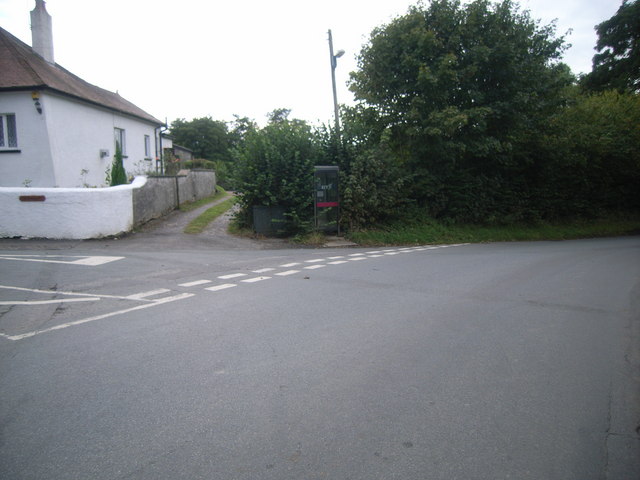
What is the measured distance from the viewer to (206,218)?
16.9 m

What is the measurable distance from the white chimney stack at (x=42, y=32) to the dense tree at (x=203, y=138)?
4611 centimetres

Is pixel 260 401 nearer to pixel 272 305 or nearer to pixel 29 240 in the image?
pixel 272 305

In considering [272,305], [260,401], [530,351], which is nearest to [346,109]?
[272,305]

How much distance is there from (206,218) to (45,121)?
7089 mm

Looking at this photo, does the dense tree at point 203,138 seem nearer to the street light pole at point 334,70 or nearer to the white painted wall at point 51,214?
the street light pole at point 334,70

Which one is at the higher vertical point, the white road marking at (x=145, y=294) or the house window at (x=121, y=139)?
the house window at (x=121, y=139)

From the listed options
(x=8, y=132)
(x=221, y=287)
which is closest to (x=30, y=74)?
(x=8, y=132)

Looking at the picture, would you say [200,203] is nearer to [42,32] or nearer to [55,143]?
[55,143]

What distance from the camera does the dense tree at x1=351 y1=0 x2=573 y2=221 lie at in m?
16.3

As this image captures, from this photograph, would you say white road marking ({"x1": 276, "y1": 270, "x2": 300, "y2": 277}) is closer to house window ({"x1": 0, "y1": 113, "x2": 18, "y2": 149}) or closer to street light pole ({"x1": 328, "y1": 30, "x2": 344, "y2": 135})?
street light pole ({"x1": 328, "y1": 30, "x2": 344, "y2": 135})

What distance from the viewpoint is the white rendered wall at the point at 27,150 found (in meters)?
17.0

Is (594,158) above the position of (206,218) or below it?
above

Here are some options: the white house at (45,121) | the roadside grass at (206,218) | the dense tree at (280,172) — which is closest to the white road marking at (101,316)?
the roadside grass at (206,218)

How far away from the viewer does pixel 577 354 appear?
4.91 meters
